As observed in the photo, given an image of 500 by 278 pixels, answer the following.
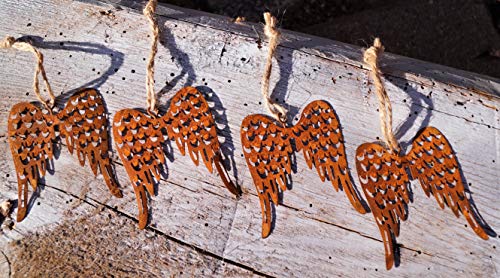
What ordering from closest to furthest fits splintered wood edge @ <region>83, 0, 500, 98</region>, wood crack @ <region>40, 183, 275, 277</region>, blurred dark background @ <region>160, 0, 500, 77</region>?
wood crack @ <region>40, 183, 275, 277</region> < splintered wood edge @ <region>83, 0, 500, 98</region> < blurred dark background @ <region>160, 0, 500, 77</region>

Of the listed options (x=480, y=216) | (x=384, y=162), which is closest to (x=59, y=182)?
(x=384, y=162)

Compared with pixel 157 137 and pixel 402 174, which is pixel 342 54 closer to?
pixel 402 174

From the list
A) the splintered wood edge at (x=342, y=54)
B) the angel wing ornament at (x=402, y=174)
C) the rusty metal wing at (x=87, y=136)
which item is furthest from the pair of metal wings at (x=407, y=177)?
the rusty metal wing at (x=87, y=136)

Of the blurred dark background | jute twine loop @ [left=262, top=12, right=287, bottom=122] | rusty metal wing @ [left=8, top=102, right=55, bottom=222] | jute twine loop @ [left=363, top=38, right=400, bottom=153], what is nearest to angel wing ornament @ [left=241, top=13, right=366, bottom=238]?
jute twine loop @ [left=262, top=12, right=287, bottom=122]

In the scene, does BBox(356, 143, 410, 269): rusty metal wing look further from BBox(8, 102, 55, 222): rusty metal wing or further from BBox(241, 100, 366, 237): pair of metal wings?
BBox(8, 102, 55, 222): rusty metal wing

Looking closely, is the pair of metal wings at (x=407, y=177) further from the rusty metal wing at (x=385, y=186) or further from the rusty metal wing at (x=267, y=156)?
the rusty metal wing at (x=267, y=156)

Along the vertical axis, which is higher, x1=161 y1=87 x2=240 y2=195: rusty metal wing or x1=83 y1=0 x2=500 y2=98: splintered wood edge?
x1=83 y1=0 x2=500 y2=98: splintered wood edge

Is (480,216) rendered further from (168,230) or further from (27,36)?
(27,36)

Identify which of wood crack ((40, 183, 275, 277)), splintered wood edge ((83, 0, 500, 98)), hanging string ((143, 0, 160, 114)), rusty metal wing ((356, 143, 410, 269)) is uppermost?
splintered wood edge ((83, 0, 500, 98))
